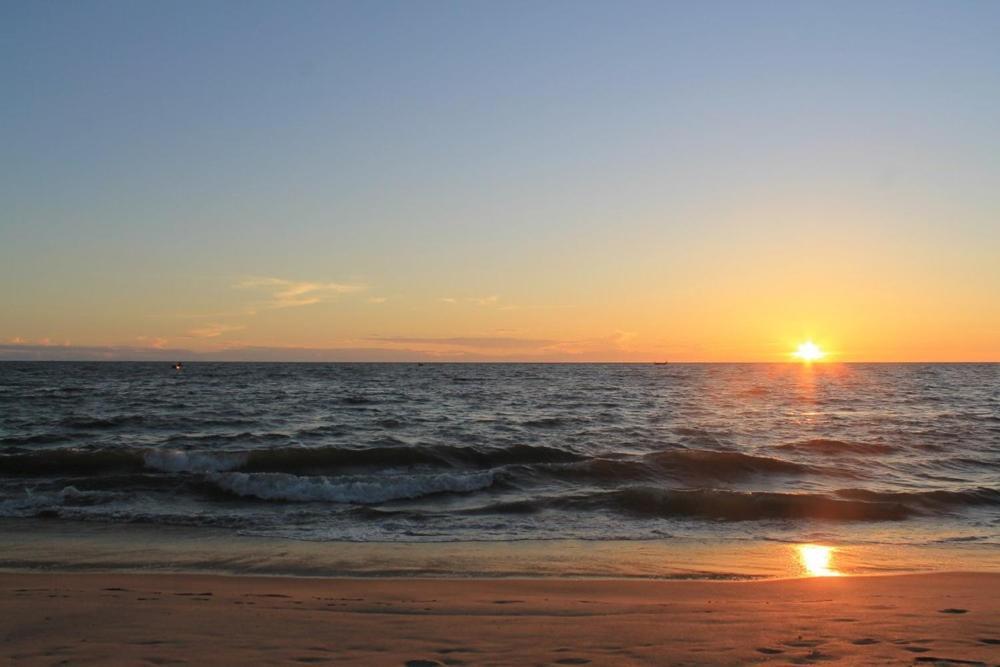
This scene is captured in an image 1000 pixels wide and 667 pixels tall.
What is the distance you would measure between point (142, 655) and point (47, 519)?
30.3 ft

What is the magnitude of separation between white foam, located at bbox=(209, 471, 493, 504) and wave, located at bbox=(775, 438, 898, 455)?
1222 cm

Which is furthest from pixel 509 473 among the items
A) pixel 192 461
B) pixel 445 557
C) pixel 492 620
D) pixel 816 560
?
pixel 492 620

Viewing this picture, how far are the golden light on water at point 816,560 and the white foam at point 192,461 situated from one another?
1532 centimetres

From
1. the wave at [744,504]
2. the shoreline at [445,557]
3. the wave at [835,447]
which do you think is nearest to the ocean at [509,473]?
the wave at [744,504]

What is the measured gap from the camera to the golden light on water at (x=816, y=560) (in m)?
10.4

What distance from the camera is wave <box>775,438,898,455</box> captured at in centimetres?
2530

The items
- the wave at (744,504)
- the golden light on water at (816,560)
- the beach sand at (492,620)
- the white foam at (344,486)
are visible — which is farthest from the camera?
the white foam at (344,486)

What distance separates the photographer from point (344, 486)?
1784 centimetres

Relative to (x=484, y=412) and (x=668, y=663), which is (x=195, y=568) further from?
(x=484, y=412)

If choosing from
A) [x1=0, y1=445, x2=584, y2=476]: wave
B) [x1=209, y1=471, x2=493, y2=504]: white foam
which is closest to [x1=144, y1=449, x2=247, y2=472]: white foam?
[x1=0, y1=445, x2=584, y2=476]: wave

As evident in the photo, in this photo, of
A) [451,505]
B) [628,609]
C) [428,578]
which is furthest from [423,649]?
[451,505]

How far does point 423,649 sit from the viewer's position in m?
6.62

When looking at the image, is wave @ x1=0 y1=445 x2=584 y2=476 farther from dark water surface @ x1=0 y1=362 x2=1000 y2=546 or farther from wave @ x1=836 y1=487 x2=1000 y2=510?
wave @ x1=836 y1=487 x2=1000 y2=510

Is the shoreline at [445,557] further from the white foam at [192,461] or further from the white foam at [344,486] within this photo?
the white foam at [192,461]
